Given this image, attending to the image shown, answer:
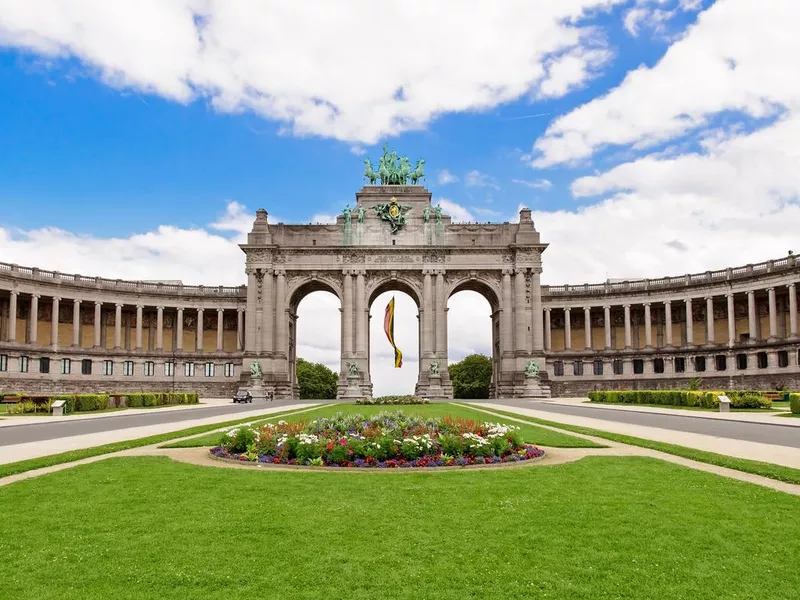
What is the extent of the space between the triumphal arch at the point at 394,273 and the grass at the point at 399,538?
78.0 metres

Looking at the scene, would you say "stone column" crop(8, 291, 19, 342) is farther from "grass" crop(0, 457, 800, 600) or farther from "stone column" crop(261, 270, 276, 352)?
"grass" crop(0, 457, 800, 600)

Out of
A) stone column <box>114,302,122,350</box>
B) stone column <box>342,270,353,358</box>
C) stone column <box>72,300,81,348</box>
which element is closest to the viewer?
stone column <box>72,300,81,348</box>

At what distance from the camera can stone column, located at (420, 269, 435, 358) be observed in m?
93.6

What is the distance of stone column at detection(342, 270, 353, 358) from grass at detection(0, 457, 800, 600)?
77.6 m

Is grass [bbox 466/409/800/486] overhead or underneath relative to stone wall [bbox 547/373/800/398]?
overhead

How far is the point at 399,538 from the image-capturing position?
33.9 ft

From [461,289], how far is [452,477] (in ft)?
278

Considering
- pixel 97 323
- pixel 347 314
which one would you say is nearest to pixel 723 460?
pixel 347 314

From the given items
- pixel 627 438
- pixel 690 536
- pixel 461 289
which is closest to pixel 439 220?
pixel 461 289

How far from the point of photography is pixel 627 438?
2505 centimetres

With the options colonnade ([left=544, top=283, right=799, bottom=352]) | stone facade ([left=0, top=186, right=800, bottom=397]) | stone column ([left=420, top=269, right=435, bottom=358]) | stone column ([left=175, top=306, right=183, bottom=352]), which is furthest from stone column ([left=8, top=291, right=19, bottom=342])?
colonnade ([left=544, top=283, right=799, bottom=352])

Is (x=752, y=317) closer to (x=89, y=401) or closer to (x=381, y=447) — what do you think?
(x=89, y=401)

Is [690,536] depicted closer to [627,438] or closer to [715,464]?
[715,464]

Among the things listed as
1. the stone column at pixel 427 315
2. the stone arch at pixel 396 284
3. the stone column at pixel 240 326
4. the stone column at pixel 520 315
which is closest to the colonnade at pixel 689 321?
the stone column at pixel 520 315
